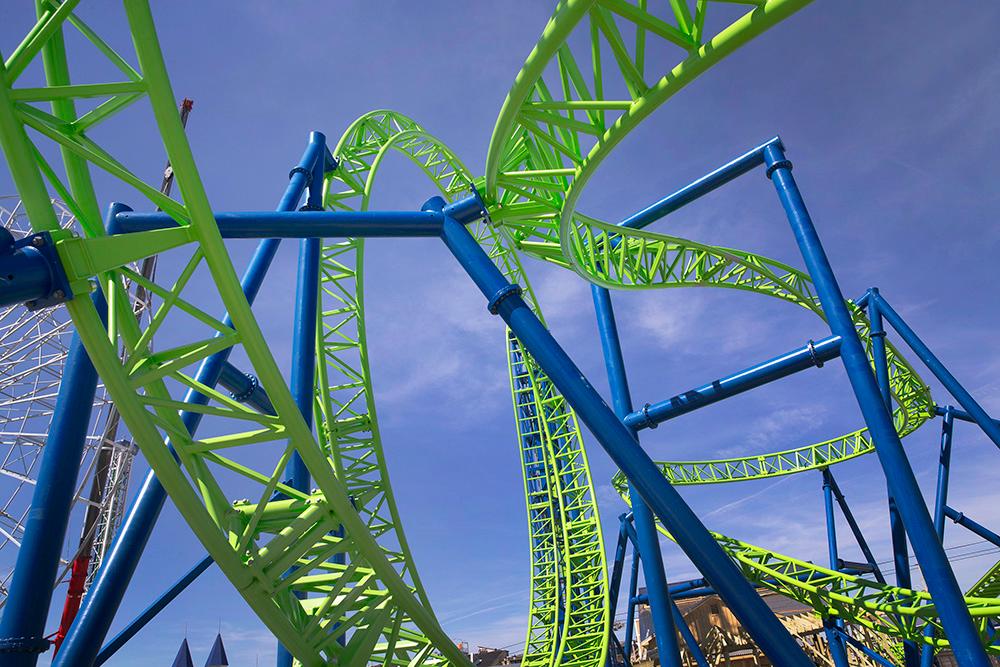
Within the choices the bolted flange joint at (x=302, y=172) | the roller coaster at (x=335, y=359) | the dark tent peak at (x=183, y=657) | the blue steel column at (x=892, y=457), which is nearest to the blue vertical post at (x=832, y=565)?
the roller coaster at (x=335, y=359)

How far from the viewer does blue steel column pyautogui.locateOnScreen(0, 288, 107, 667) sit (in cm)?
436

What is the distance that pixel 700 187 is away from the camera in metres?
10.3

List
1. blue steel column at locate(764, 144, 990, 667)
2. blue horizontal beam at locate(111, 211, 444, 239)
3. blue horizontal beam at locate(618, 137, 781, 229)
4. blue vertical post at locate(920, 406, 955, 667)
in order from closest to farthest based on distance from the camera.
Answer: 1. blue steel column at locate(764, 144, 990, 667)
2. blue horizontal beam at locate(111, 211, 444, 239)
3. blue horizontal beam at locate(618, 137, 781, 229)
4. blue vertical post at locate(920, 406, 955, 667)

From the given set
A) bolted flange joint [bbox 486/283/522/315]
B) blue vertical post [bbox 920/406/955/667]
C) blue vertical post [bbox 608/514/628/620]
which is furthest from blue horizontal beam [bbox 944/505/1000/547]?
bolted flange joint [bbox 486/283/522/315]

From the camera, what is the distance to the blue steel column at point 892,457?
19.7ft

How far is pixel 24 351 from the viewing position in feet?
76.6

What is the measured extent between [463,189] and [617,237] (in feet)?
16.4

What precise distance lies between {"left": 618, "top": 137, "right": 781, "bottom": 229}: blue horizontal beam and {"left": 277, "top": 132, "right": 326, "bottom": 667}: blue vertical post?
5.34 meters

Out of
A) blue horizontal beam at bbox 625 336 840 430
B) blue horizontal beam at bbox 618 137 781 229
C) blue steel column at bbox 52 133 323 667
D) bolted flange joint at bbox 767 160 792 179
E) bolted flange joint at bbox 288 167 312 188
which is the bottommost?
blue steel column at bbox 52 133 323 667

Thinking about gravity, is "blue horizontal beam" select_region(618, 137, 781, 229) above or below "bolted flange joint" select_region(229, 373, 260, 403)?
above

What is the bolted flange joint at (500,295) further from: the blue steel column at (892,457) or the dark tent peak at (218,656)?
the dark tent peak at (218,656)

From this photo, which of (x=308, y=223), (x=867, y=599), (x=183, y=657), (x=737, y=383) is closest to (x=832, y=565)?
(x=867, y=599)

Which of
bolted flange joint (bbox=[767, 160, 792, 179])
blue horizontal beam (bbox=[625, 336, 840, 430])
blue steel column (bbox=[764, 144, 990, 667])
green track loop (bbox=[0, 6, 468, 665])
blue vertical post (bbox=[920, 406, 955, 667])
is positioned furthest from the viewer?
blue vertical post (bbox=[920, 406, 955, 667])

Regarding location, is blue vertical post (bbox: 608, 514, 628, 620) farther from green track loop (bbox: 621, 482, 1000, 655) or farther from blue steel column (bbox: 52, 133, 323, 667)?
blue steel column (bbox: 52, 133, 323, 667)
